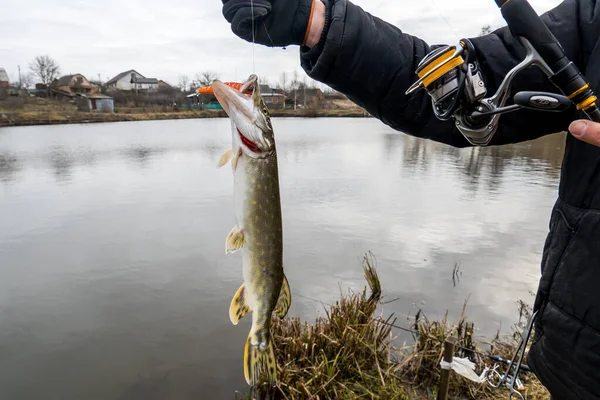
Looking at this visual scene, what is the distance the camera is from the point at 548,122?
1.80 metres

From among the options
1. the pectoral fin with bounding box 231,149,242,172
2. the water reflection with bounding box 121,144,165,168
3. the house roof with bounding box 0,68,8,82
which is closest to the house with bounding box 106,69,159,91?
the house roof with bounding box 0,68,8,82

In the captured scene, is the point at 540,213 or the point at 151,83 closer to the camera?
the point at 540,213

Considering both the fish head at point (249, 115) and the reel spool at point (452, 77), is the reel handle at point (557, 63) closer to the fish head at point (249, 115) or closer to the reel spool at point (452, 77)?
the reel spool at point (452, 77)

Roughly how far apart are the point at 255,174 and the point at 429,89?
2.94 feet

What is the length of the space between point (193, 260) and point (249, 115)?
676 cm

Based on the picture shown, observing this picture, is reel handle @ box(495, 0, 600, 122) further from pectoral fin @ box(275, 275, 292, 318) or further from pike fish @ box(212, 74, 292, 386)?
pectoral fin @ box(275, 275, 292, 318)

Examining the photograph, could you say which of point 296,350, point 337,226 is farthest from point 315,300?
point 337,226

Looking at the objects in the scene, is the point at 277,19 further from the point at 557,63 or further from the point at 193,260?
the point at 193,260

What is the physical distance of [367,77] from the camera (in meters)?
1.78

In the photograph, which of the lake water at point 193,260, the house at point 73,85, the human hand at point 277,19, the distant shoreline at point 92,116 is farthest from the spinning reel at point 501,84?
the house at point 73,85

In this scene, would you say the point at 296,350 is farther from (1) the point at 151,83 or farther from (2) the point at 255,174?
(1) the point at 151,83

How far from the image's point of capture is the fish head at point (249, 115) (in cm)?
177

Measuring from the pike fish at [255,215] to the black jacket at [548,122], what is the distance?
1.17 feet

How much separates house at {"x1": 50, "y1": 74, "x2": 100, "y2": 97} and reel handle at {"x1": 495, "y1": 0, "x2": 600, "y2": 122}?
239 ft
